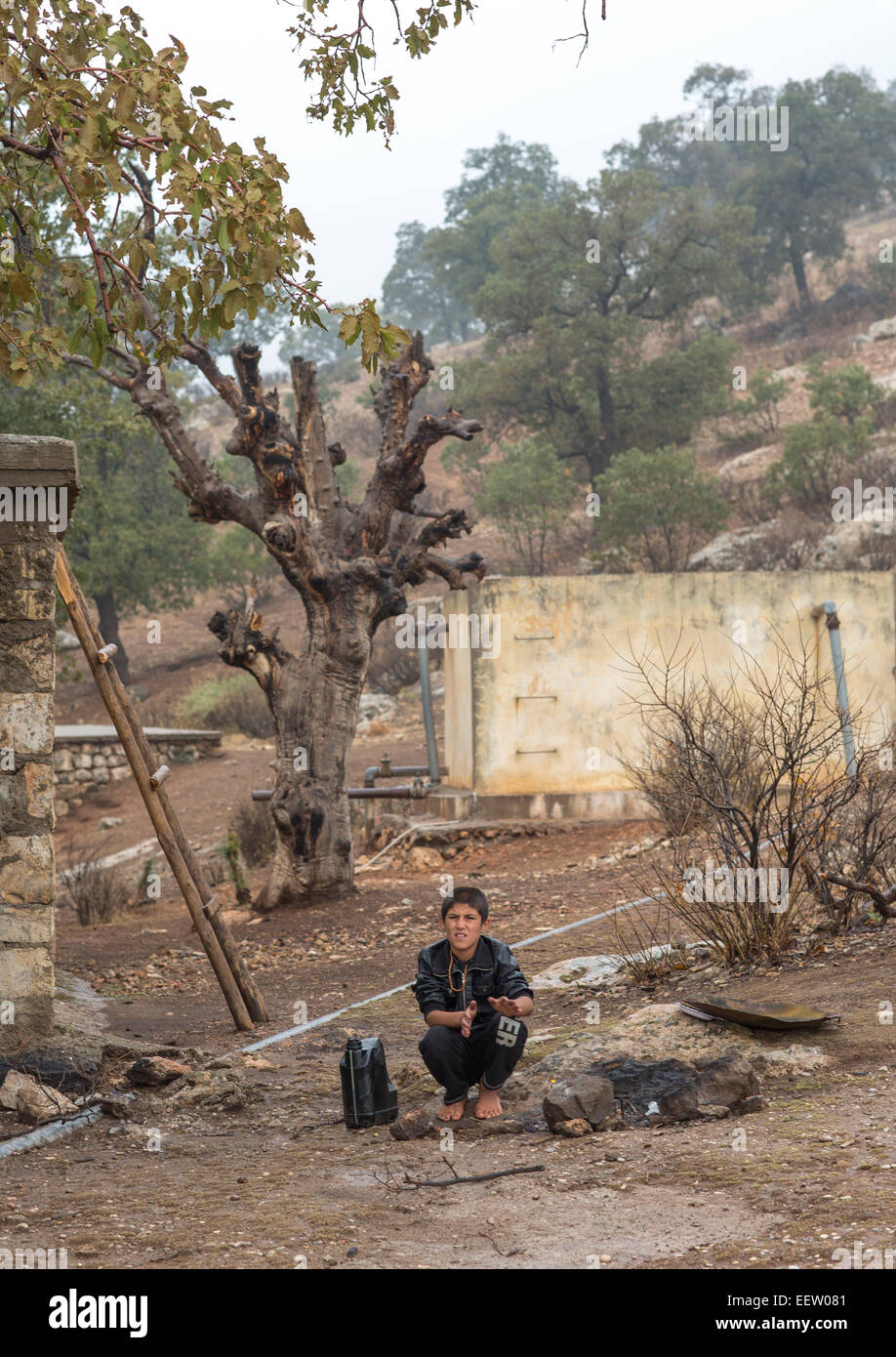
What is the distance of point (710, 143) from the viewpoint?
175 ft

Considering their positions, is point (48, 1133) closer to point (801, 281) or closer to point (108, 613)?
→ point (108, 613)

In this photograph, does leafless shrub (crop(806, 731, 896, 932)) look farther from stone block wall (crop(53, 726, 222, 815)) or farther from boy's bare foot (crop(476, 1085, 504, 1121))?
stone block wall (crop(53, 726, 222, 815))

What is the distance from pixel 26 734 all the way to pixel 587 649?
874cm

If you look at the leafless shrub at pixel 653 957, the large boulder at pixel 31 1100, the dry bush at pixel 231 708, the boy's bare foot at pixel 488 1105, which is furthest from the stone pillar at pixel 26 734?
the dry bush at pixel 231 708

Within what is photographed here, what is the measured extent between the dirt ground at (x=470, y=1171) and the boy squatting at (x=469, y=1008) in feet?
0.62

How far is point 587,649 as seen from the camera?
44.9 ft

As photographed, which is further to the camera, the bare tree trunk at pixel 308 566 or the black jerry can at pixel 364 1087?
the bare tree trunk at pixel 308 566

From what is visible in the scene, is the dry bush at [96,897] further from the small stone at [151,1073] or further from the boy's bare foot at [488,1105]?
the boy's bare foot at [488,1105]

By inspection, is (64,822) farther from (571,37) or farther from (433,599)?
(571,37)

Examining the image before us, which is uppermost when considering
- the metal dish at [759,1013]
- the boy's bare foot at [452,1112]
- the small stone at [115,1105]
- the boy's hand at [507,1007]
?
the boy's hand at [507,1007]

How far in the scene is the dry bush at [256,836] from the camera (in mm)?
15094

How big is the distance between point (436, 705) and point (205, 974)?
16.1m

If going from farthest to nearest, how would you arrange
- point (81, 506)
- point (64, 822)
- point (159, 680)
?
point (159, 680) < point (81, 506) < point (64, 822)

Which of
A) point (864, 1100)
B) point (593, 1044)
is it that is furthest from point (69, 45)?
point (864, 1100)
